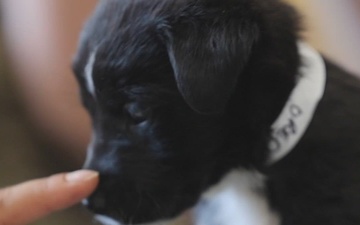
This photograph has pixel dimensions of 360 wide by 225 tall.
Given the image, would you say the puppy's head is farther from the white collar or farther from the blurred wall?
the blurred wall

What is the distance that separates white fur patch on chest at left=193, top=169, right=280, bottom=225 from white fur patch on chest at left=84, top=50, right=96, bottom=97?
0.29 m

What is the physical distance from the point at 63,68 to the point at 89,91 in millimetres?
555

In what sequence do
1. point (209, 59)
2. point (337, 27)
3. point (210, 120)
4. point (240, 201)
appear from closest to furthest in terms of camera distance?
point (209, 59), point (210, 120), point (240, 201), point (337, 27)

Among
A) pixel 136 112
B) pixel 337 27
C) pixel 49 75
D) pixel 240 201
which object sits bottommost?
pixel 337 27

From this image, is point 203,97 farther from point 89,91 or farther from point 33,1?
point 33,1

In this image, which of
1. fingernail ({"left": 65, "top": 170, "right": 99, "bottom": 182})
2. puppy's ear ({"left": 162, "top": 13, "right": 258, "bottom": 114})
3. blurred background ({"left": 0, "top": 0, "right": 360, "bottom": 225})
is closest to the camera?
puppy's ear ({"left": 162, "top": 13, "right": 258, "bottom": 114})

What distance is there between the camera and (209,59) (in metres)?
0.95

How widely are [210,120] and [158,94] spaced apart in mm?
104

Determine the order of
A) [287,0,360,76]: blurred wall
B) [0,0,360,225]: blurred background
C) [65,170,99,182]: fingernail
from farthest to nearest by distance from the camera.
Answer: [287,0,360,76]: blurred wall
[0,0,360,225]: blurred background
[65,170,99,182]: fingernail

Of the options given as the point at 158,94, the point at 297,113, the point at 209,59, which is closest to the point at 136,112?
the point at 158,94

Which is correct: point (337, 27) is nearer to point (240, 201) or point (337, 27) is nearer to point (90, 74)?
point (240, 201)

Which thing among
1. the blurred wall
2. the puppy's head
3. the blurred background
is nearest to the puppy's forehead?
the puppy's head

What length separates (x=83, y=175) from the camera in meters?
1.06

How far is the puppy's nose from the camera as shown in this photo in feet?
3.47
